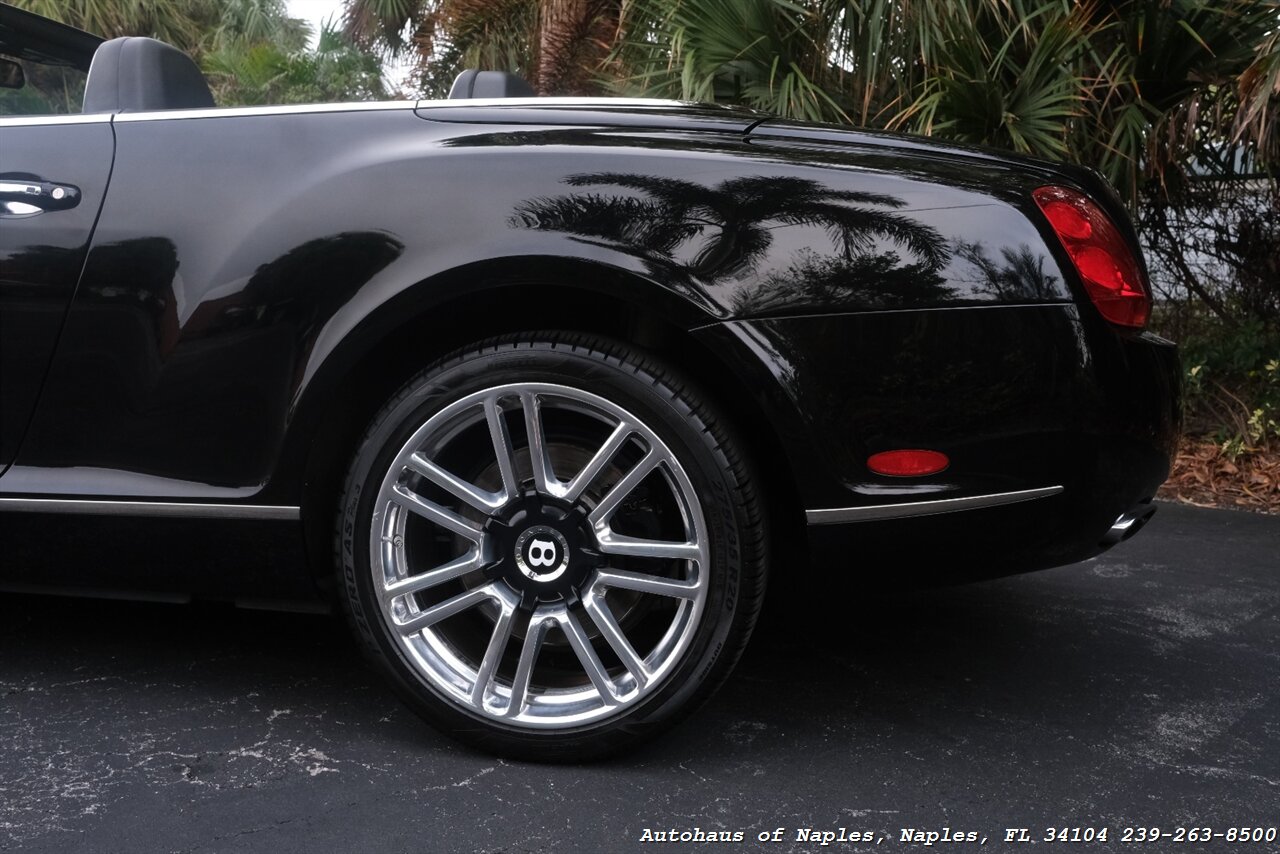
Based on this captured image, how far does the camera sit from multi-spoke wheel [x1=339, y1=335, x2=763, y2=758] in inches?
75.0

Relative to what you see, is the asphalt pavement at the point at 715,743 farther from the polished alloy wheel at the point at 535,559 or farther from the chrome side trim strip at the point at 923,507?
the chrome side trim strip at the point at 923,507

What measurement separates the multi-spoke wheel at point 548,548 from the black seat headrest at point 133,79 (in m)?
0.89

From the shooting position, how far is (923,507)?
1.87 meters

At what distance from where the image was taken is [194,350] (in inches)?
78.6

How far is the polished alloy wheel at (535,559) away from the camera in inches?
76.4

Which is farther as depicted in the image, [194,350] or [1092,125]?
[1092,125]

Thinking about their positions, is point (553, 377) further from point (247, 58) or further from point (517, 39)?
point (247, 58)

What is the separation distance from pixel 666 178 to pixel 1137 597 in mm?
2009

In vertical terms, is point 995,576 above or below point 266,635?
above

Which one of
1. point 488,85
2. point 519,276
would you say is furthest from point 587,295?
point 488,85

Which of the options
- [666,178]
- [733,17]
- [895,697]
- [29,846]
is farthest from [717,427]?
[733,17]

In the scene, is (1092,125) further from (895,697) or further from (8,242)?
(8,242)

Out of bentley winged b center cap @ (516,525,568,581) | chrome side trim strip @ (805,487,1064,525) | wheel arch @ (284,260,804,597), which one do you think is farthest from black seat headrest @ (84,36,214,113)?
chrome side trim strip @ (805,487,1064,525)

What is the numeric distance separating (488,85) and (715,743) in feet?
4.86
